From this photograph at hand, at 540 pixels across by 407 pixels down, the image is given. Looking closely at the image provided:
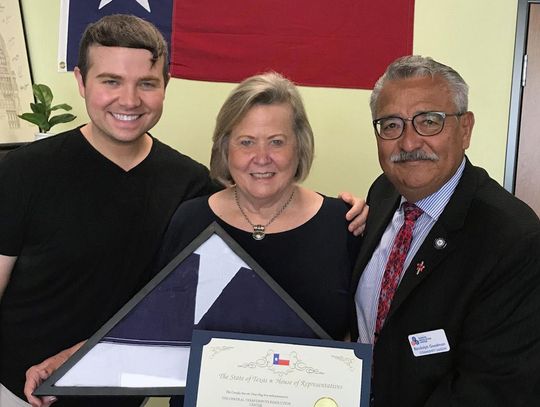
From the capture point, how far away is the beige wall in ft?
10.0

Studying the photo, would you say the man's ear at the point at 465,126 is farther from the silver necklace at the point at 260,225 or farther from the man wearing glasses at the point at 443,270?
the silver necklace at the point at 260,225

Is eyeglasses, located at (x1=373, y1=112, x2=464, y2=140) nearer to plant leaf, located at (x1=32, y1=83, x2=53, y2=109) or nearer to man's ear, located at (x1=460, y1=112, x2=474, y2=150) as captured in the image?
man's ear, located at (x1=460, y1=112, x2=474, y2=150)

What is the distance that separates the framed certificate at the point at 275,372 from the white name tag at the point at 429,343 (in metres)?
0.20

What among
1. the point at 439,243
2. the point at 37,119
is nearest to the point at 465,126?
the point at 439,243

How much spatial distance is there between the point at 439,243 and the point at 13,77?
2.59 metres

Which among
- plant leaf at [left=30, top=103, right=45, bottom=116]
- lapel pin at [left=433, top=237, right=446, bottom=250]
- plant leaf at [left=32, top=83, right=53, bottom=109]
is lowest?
lapel pin at [left=433, top=237, right=446, bottom=250]

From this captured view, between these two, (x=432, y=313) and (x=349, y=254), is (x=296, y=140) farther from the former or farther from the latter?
(x=432, y=313)

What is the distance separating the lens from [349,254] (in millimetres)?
1810

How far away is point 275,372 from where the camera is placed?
1.34 meters

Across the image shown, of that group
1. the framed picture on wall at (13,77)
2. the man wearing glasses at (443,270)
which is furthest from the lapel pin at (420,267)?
the framed picture on wall at (13,77)

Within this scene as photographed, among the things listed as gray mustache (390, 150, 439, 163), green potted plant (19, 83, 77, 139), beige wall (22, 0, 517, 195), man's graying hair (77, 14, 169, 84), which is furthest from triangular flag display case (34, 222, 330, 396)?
beige wall (22, 0, 517, 195)

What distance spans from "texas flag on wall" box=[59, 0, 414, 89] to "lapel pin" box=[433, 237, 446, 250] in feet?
5.81

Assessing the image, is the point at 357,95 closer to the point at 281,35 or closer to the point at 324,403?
the point at 281,35

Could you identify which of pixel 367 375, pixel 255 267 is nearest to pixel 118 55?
pixel 255 267
